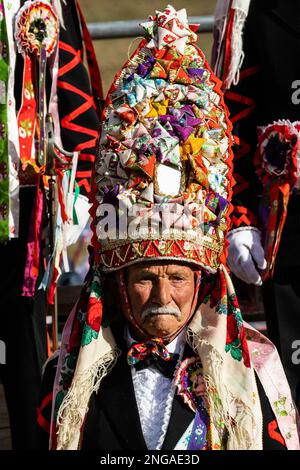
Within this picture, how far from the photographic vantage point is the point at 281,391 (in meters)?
3.53

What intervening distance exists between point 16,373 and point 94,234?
1.37m

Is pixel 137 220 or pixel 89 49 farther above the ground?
pixel 89 49

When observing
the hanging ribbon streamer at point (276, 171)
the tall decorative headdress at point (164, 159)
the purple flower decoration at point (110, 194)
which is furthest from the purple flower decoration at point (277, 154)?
the purple flower decoration at point (110, 194)

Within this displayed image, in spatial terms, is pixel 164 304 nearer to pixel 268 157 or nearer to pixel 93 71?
pixel 268 157

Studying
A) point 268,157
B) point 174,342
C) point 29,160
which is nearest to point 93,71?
point 29,160

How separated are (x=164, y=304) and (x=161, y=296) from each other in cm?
2

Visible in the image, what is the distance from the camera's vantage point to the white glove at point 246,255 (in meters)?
4.57

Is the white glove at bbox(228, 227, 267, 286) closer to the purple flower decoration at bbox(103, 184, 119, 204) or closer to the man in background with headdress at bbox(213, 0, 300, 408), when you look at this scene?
the man in background with headdress at bbox(213, 0, 300, 408)

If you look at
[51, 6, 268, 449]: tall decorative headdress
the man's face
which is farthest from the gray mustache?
[51, 6, 268, 449]: tall decorative headdress

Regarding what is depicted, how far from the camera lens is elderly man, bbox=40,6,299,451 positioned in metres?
3.43

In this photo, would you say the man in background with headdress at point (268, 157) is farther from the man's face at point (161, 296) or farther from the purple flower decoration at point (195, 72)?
the man's face at point (161, 296)

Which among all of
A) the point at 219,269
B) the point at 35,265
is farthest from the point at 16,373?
the point at 219,269

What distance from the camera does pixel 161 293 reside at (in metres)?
3.43
